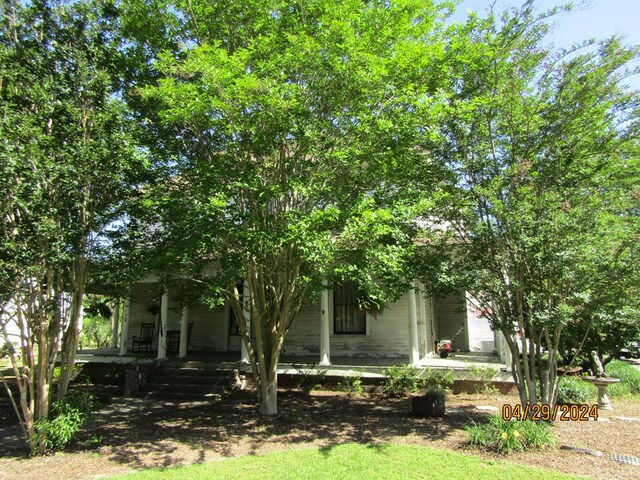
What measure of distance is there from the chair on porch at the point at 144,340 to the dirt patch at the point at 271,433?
17.7 feet

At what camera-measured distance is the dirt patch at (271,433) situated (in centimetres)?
600

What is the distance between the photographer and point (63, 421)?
20.6ft

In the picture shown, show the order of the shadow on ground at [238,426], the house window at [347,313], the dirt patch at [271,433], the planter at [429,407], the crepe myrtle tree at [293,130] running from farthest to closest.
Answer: the house window at [347,313], the planter at [429,407], the shadow on ground at [238,426], the crepe myrtle tree at [293,130], the dirt patch at [271,433]

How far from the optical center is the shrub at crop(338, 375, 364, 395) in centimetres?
1086

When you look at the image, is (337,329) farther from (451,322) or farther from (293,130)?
(293,130)

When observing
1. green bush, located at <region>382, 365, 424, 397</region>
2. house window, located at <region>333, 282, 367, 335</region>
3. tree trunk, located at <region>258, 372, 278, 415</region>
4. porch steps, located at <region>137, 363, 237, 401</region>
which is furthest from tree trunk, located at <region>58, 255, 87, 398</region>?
house window, located at <region>333, 282, 367, 335</region>

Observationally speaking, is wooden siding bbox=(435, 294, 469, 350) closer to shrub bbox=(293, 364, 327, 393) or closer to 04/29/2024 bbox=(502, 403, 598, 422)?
shrub bbox=(293, 364, 327, 393)

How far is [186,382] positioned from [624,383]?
11.6 meters

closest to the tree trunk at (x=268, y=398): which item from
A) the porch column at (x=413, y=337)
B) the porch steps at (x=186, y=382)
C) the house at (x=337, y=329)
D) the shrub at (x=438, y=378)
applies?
the porch steps at (x=186, y=382)

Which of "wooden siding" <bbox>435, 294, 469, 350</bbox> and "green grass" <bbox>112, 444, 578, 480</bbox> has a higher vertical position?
"wooden siding" <bbox>435, 294, 469, 350</bbox>

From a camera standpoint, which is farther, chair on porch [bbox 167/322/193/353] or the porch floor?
chair on porch [bbox 167/322/193/353]

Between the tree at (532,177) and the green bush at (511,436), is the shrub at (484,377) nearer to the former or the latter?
the tree at (532,177)

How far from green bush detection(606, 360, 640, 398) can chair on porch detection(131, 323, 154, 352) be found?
1451cm

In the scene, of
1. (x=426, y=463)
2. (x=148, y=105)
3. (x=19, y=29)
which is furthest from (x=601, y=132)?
(x=19, y=29)
